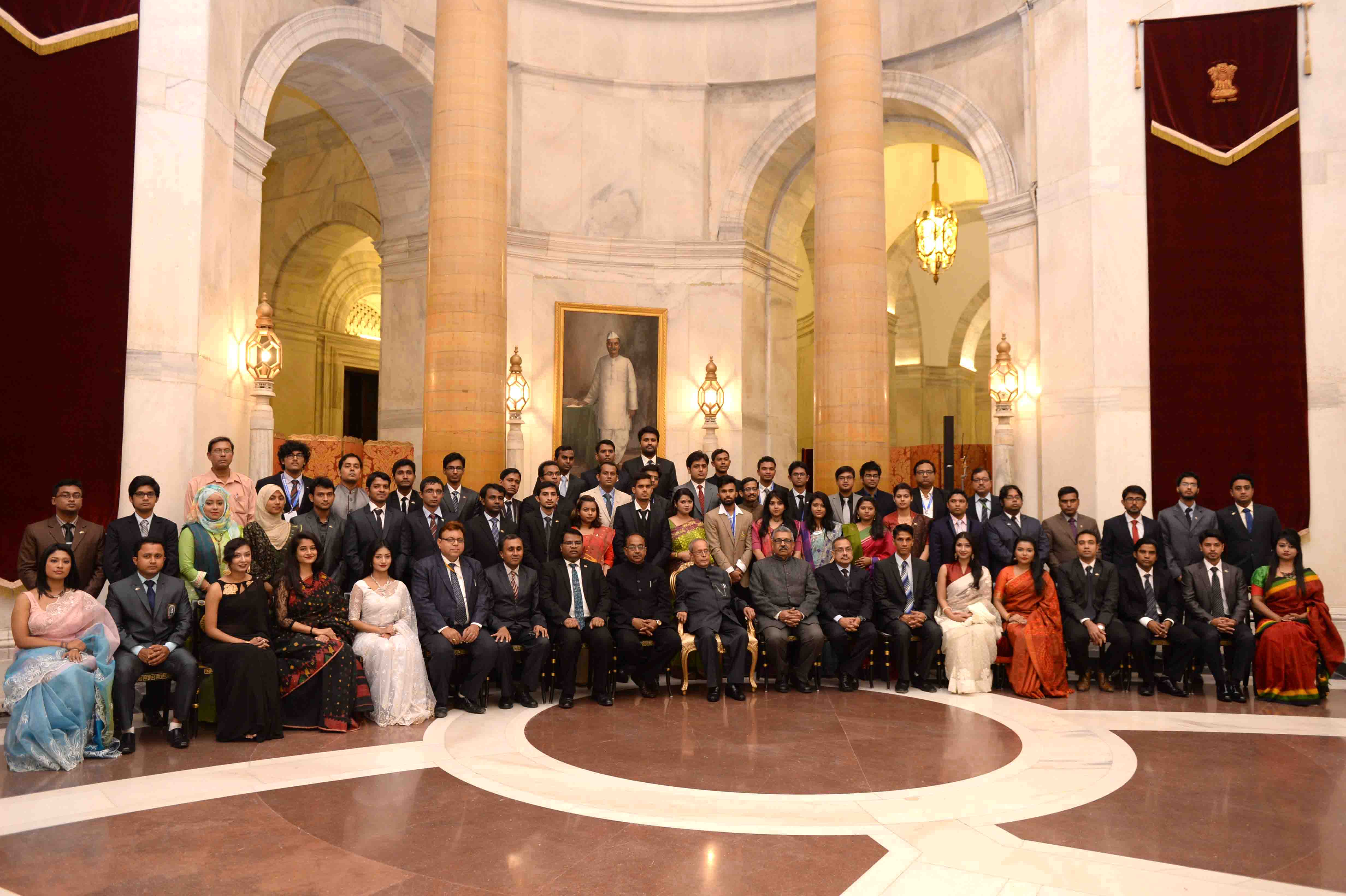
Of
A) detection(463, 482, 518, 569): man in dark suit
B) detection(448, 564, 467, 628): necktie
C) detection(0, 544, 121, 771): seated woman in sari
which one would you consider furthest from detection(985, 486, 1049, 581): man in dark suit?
detection(0, 544, 121, 771): seated woman in sari

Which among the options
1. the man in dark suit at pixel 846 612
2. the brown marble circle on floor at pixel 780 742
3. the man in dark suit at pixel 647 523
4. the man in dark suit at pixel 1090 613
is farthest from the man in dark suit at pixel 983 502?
the man in dark suit at pixel 647 523

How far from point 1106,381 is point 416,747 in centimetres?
865

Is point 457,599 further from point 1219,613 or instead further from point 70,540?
point 1219,613

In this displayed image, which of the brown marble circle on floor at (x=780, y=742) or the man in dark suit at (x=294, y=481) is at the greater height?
the man in dark suit at (x=294, y=481)

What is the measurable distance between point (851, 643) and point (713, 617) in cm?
125

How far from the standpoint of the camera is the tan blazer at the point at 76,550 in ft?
24.4

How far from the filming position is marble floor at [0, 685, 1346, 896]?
4387 millimetres

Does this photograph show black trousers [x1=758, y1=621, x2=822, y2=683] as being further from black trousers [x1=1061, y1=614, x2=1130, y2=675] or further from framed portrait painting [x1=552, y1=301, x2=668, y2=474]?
framed portrait painting [x1=552, y1=301, x2=668, y2=474]

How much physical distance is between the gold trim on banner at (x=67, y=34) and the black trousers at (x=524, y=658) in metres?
6.15

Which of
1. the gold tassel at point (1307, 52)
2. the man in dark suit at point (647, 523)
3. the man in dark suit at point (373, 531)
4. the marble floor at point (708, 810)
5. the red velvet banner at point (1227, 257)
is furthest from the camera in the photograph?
the gold tassel at point (1307, 52)

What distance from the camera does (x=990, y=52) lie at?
14156 mm

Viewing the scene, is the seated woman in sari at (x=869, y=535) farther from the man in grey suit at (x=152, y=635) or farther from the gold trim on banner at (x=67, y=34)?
the gold trim on banner at (x=67, y=34)

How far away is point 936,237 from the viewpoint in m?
16.7

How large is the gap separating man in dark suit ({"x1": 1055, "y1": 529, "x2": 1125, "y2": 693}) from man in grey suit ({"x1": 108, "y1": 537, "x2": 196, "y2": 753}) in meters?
6.62
